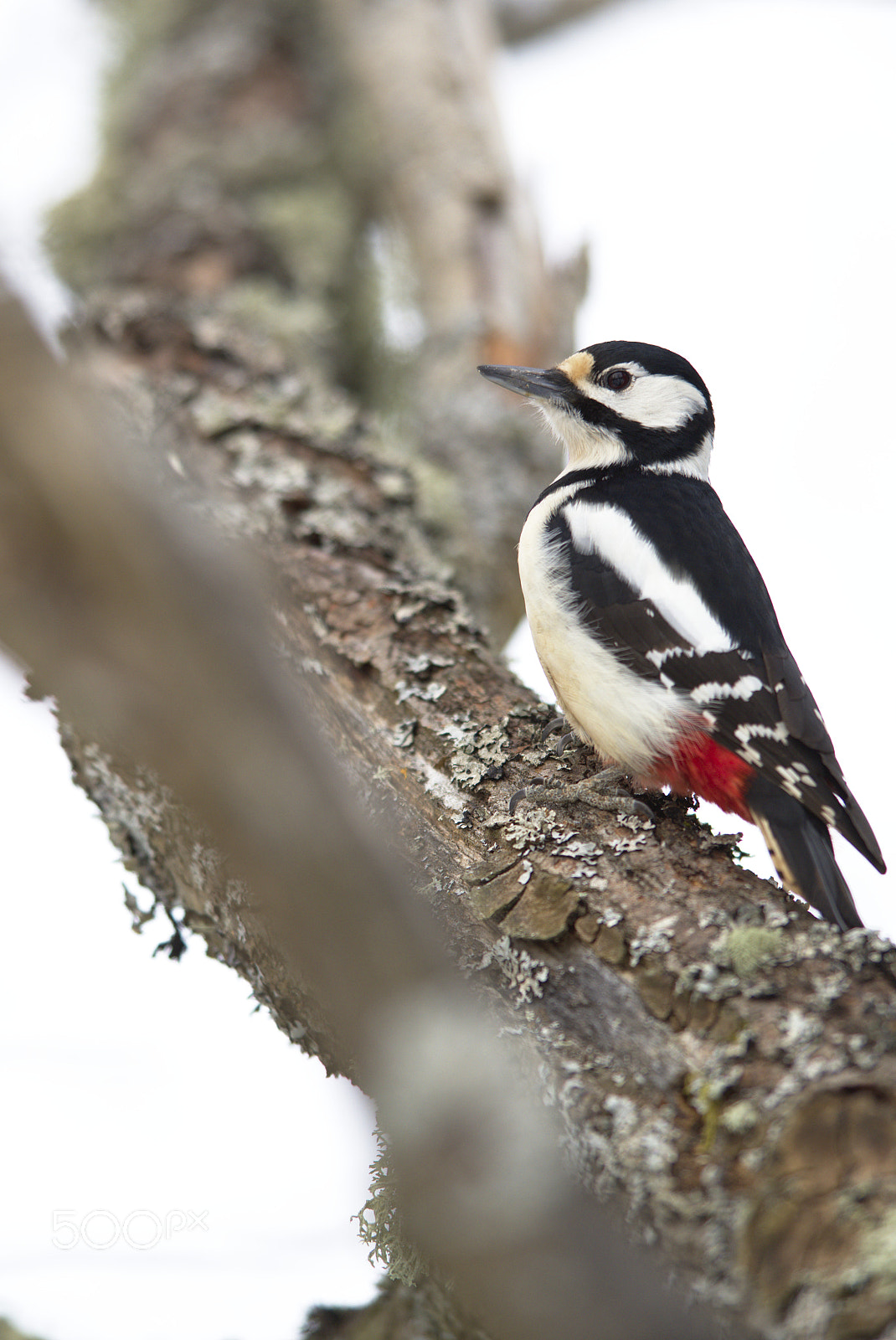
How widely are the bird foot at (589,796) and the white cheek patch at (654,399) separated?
1.15 meters

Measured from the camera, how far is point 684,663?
2.03 m

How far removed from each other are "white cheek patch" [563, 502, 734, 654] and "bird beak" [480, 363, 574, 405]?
44cm

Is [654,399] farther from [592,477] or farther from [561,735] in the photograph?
[561,735]

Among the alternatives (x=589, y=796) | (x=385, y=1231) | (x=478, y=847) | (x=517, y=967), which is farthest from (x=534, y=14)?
(x=385, y=1231)

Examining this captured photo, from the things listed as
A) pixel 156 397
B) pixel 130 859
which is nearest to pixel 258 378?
pixel 156 397

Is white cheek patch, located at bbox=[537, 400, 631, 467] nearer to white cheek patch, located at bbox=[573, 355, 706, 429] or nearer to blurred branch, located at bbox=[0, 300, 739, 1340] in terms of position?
white cheek patch, located at bbox=[573, 355, 706, 429]

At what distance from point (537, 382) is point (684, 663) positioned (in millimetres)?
1021

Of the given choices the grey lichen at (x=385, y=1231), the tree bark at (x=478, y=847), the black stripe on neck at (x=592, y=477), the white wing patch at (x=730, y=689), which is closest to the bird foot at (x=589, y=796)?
the tree bark at (x=478, y=847)

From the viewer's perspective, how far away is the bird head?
263 centimetres

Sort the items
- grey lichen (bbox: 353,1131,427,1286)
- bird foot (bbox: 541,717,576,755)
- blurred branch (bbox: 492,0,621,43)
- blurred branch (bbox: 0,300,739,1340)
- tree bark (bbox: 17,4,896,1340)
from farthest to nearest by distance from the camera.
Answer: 1. blurred branch (bbox: 492,0,621,43)
2. bird foot (bbox: 541,717,576,755)
3. grey lichen (bbox: 353,1131,427,1286)
4. tree bark (bbox: 17,4,896,1340)
5. blurred branch (bbox: 0,300,739,1340)

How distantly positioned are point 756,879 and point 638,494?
1.05 meters

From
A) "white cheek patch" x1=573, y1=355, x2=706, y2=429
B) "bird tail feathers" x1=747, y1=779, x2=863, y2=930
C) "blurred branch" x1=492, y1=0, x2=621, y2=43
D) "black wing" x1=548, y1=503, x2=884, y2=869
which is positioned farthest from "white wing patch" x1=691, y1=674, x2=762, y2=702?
"blurred branch" x1=492, y1=0, x2=621, y2=43

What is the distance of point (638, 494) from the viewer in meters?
2.35

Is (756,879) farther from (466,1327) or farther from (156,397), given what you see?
(156,397)
